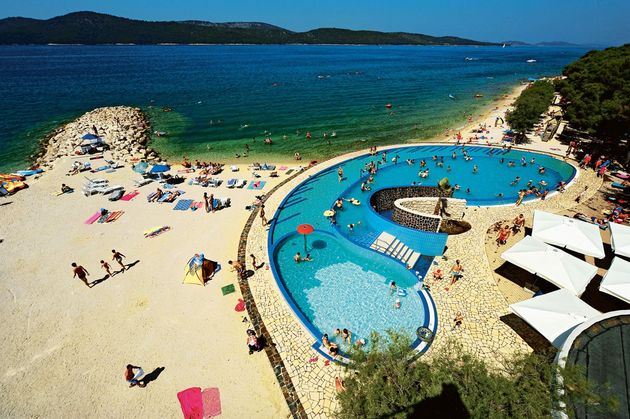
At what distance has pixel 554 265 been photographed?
13570 millimetres

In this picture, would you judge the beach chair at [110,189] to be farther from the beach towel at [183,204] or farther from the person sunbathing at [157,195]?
the beach towel at [183,204]

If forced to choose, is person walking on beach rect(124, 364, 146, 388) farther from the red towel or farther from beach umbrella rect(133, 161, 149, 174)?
beach umbrella rect(133, 161, 149, 174)

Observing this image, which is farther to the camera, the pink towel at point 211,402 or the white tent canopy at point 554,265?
the white tent canopy at point 554,265

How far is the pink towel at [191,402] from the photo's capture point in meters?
10.3

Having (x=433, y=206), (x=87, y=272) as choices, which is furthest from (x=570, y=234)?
(x=87, y=272)

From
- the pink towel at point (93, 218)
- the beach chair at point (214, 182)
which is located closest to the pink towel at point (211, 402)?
the pink towel at point (93, 218)

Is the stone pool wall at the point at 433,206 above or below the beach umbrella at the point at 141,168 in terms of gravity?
above

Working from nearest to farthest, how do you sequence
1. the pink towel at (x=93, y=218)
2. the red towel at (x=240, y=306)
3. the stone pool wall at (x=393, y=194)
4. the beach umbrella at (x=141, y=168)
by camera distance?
the red towel at (x=240, y=306) → the pink towel at (x=93, y=218) → the stone pool wall at (x=393, y=194) → the beach umbrella at (x=141, y=168)

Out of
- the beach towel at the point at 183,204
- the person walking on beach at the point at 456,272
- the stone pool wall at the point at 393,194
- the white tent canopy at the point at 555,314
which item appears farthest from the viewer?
the beach towel at the point at 183,204

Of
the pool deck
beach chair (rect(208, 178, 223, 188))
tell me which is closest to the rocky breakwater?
beach chair (rect(208, 178, 223, 188))

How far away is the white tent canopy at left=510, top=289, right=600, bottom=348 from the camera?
1071 cm

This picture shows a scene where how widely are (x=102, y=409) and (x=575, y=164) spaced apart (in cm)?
4046

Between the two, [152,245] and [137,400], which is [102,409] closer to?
[137,400]

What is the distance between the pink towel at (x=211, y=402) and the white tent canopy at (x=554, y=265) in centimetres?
1442
